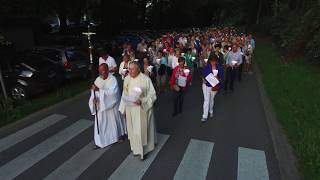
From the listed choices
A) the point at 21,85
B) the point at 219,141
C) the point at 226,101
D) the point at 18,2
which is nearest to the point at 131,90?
the point at 219,141

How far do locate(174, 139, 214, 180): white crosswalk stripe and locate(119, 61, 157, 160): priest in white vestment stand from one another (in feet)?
3.07

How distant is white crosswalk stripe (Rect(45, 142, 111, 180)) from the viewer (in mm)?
6662

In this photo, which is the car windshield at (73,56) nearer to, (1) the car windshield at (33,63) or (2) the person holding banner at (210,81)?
(1) the car windshield at (33,63)

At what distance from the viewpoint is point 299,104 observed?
36.7ft

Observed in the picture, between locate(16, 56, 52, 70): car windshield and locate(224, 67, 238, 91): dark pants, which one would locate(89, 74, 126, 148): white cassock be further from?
locate(224, 67, 238, 91): dark pants

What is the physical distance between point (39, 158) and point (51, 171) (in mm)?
815

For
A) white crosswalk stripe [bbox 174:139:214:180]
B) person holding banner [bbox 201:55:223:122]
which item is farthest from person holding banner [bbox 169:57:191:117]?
white crosswalk stripe [bbox 174:139:214:180]

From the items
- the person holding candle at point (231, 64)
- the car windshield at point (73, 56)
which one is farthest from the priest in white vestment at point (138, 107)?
the car windshield at point (73, 56)

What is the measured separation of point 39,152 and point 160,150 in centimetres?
275

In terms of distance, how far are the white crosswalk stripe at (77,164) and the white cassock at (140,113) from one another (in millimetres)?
927

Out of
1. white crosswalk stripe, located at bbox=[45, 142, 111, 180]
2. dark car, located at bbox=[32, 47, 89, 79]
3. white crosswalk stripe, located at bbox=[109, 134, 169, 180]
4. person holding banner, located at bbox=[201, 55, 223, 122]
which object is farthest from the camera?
dark car, located at bbox=[32, 47, 89, 79]

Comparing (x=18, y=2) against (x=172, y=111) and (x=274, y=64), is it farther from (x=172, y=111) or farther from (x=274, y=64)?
(x=274, y=64)

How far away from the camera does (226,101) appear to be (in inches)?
485

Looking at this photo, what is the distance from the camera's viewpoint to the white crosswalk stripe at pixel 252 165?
6562 mm
